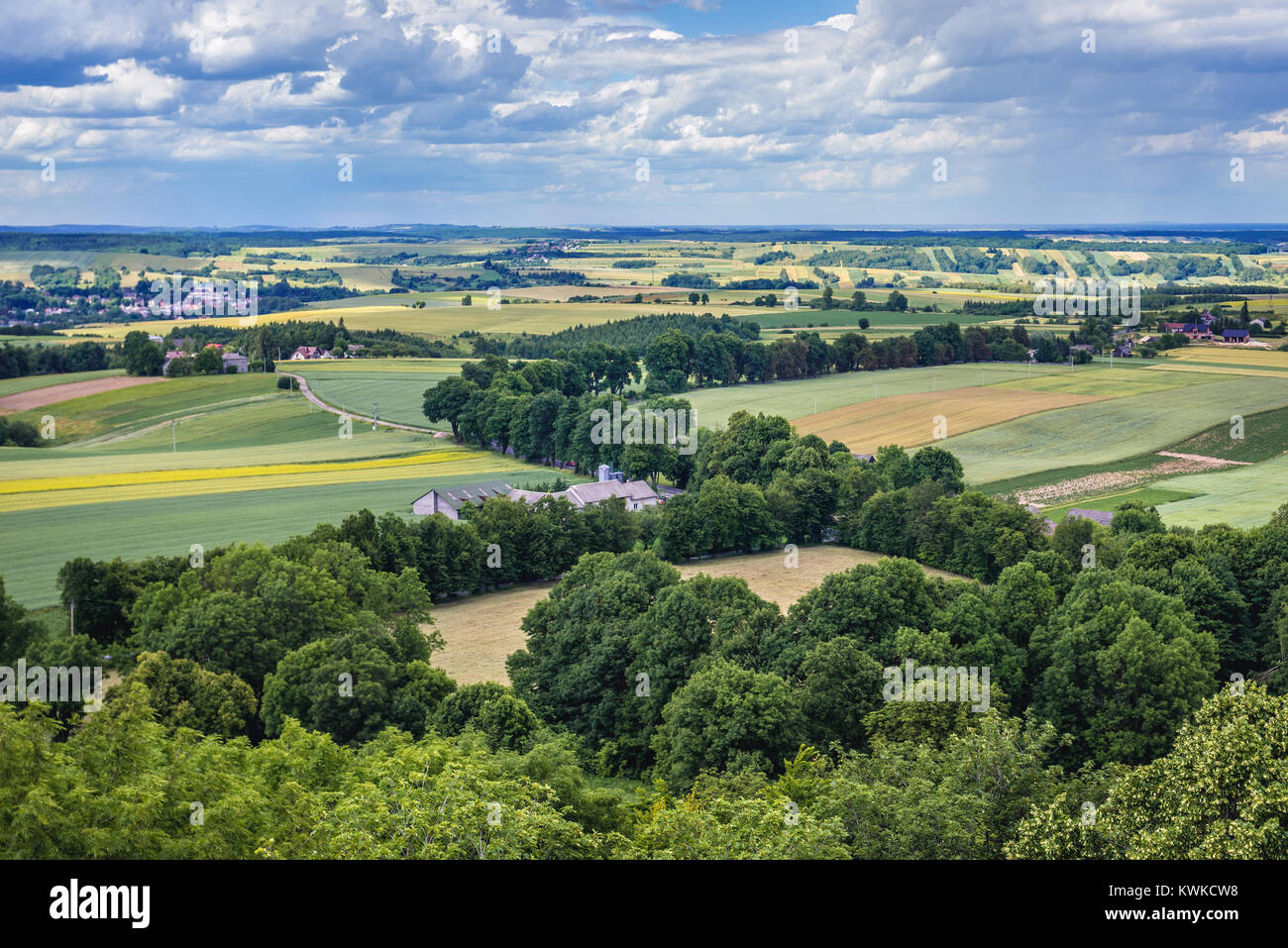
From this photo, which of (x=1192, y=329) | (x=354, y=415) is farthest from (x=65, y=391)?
(x=1192, y=329)

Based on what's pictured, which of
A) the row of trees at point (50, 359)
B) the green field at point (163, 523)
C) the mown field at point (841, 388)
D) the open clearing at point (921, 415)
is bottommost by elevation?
the green field at point (163, 523)

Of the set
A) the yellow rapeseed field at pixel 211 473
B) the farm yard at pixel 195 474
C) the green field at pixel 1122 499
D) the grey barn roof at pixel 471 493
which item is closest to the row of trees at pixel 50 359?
the farm yard at pixel 195 474

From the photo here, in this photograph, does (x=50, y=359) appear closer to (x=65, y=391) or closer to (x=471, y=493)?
(x=65, y=391)

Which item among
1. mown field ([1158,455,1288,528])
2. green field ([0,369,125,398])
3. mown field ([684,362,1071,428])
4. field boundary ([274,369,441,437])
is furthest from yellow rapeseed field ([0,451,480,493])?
mown field ([1158,455,1288,528])

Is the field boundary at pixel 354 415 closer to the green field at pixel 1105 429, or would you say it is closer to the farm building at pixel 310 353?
the farm building at pixel 310 353
